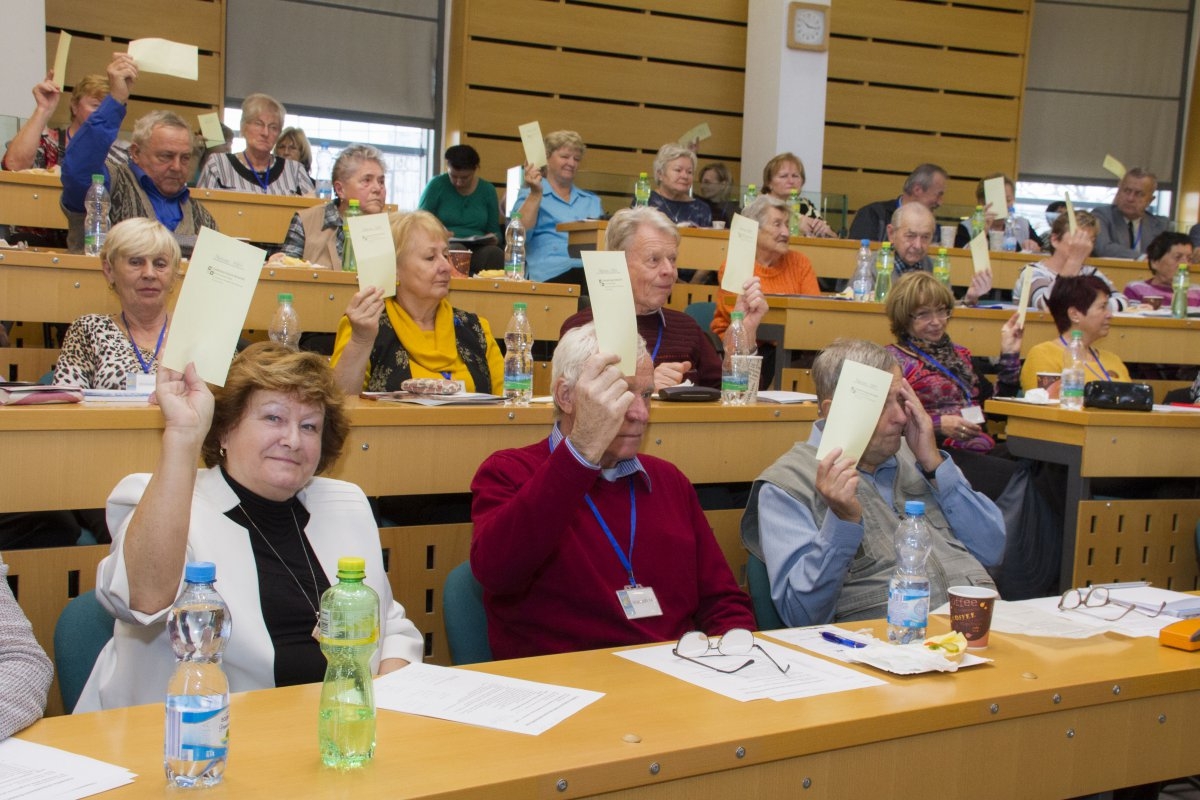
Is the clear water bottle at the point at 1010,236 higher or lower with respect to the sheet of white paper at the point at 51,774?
higher

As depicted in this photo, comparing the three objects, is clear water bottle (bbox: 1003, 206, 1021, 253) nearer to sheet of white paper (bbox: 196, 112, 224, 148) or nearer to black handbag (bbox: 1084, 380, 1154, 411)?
black handbag (bbox: 1084, 380, 1154, 411)

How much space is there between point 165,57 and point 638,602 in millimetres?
2771

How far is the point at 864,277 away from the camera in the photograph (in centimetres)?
555

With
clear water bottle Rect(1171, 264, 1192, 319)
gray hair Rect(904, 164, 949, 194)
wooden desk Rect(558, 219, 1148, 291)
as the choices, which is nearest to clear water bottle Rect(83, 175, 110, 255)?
wooden desk Rect(558, 219, 1148, 291)

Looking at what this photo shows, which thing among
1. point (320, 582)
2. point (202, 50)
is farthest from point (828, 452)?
point (202, 50)

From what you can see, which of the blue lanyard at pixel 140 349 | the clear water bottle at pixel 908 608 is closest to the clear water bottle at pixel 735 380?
the clear water bottle at pixel 908 608

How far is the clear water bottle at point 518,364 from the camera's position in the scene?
318 cm

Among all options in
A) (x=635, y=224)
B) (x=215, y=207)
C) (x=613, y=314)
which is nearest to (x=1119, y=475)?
(x=635, y=224)

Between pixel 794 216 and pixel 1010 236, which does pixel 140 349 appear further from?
pixel 1010 236

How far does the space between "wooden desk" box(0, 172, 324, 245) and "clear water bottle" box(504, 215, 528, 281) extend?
35.6 inches

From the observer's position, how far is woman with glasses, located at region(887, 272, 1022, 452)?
4.38 m

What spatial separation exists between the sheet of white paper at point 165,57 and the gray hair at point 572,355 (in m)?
2.25

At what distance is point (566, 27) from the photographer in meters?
9.14

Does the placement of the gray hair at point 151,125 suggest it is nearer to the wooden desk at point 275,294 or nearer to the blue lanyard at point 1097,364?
the wooden desk at point 275,294
